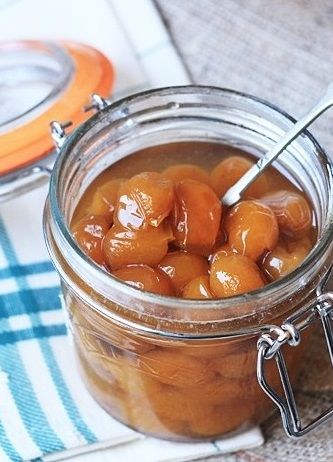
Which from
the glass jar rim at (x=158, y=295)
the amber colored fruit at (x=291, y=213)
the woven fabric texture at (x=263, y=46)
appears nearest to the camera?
the glass jar rim at (x=158, y=295)

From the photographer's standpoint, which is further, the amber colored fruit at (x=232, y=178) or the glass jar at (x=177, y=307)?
the amber colored fruit at (x=232, y=178)

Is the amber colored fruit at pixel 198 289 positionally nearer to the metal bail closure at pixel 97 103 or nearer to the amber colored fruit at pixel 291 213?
the amber colored fruit at pixel 291 213

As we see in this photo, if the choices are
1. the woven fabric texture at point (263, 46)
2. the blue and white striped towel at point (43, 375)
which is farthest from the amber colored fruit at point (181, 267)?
the woven fabric texture at point (263, 46)

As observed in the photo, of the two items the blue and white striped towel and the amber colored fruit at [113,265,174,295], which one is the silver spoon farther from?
the blue and white striped towel

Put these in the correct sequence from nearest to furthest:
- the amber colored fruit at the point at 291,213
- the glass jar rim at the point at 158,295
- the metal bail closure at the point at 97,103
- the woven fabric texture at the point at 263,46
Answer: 1. the glass jar rim at the point at 158,295
2. the amber colored fruit at the point at 291,213
3. the metal bail closure at the point at 97,103
4. the woven fabric texture at the point at 263,46

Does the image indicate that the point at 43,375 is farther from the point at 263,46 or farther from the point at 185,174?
the point at 263,46

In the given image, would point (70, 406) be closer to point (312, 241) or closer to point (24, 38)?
point (312, 241)

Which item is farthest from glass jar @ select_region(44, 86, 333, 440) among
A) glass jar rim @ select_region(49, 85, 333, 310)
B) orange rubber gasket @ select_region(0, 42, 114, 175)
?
orange rubber gasket @ select_region(0, 42, 114, 175)
